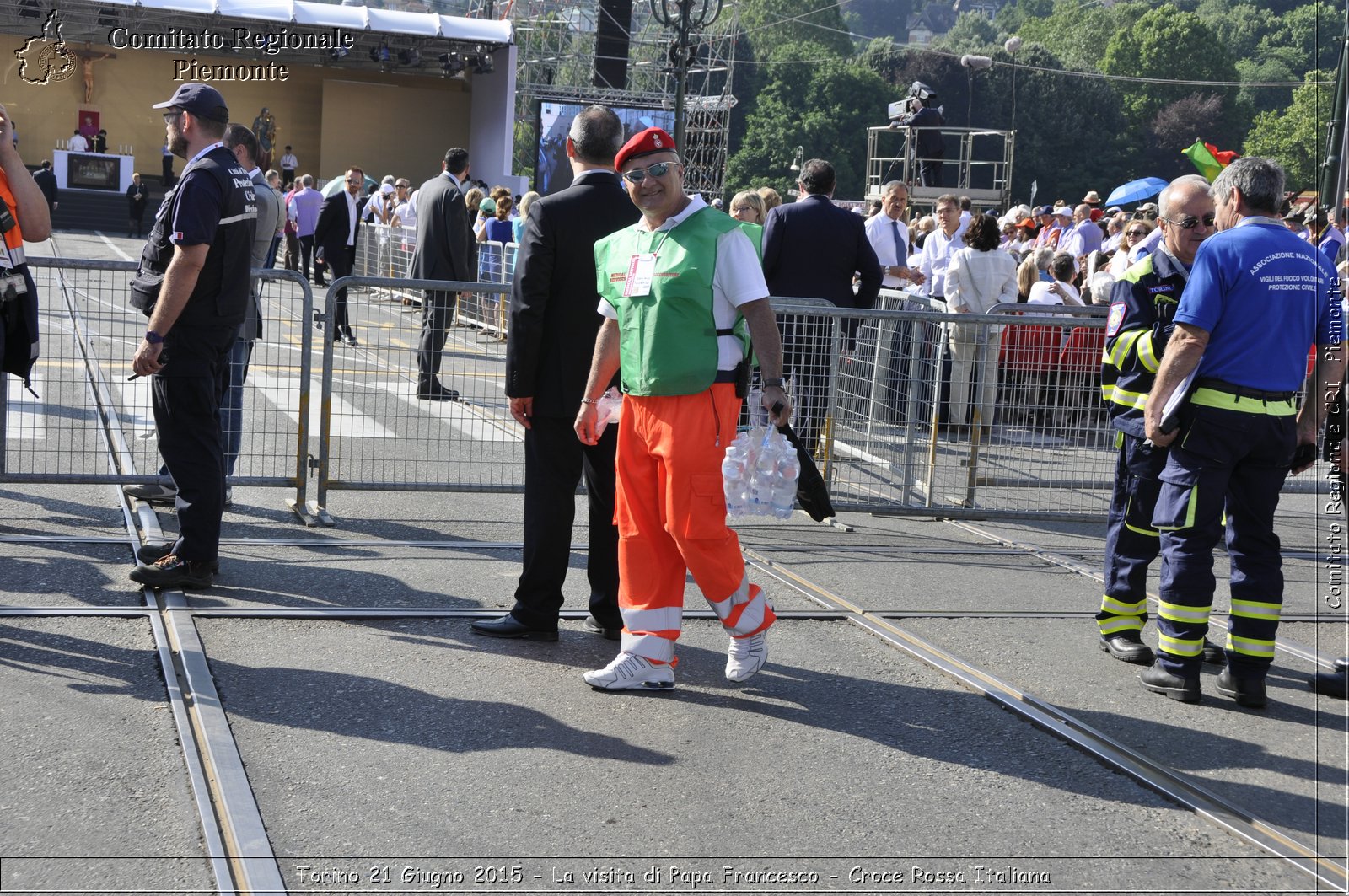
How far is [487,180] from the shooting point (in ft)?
132

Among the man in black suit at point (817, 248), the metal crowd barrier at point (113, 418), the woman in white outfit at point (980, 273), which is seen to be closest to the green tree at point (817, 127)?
the woman in white outfit at point (980, 273)

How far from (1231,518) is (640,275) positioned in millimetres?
2531

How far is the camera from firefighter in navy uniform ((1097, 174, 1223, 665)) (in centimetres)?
573

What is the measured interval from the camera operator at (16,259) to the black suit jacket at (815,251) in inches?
193

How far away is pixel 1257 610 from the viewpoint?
541 cm

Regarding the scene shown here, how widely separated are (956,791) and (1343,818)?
46.3 inches

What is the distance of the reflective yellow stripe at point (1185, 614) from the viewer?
541 centimetres

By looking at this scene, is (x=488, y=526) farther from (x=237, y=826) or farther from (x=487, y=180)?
(x=487, y=180)

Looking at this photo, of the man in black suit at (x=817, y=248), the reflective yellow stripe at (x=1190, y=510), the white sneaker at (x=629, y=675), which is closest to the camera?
the white sneaker at (x=629, y=675)

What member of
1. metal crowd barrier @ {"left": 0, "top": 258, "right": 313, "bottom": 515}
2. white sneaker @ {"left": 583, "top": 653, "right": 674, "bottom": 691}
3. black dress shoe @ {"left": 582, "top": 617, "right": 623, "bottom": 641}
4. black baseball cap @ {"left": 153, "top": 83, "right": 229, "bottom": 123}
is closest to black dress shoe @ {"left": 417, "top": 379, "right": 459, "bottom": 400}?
metal crowd barrier @ {"left": 0, "top": 258, "right": 313, "bottom": 515}

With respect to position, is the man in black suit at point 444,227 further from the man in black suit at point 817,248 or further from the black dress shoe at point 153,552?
the black dress shoe at point 153,552

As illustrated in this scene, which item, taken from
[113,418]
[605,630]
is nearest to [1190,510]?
[605,630]

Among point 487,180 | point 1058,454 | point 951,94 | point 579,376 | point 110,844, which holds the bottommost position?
point 110,844

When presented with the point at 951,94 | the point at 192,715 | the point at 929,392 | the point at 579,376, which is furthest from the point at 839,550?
the point at 951,94
